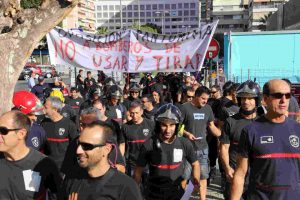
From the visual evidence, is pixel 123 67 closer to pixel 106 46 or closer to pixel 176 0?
pixel 106 46

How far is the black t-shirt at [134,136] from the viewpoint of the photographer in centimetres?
636

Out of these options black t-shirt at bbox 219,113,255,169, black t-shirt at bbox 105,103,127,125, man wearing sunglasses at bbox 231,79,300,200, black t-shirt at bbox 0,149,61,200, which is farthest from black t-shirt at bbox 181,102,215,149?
black t-shirt at bbox 0,149,61,200

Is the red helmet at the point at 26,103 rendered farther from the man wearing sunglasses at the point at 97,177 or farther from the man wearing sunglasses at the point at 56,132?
the man wearing sunglasses at the point at 97,177

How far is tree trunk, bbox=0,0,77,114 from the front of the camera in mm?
5340

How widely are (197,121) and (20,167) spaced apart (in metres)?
4.19

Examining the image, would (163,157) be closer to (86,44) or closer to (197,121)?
(197,121)

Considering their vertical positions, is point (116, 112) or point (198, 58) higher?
point (198, 58)

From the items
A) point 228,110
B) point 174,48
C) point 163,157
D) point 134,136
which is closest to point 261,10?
point 174,48

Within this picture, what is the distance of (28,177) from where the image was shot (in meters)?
3.38

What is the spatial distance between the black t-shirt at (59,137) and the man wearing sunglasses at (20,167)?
2280mm

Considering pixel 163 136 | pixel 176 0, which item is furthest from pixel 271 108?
pixel 176 0

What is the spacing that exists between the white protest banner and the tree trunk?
3628 mm

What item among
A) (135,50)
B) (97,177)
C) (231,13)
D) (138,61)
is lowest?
(97,177)

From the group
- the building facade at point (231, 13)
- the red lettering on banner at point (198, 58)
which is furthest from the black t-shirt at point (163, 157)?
the building facade at point (231, 13)
